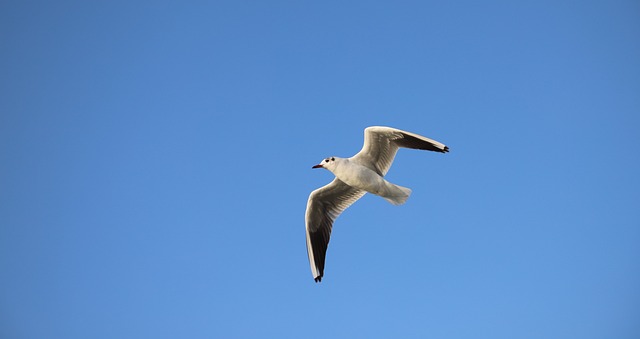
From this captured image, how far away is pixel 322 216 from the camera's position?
1051cm

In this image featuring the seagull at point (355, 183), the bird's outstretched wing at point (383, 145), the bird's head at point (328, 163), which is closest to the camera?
the bird's outstretched wing at point (383, 145)

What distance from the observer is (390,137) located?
923 cm

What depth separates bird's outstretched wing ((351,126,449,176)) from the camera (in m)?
8.95

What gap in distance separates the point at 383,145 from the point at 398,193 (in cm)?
91

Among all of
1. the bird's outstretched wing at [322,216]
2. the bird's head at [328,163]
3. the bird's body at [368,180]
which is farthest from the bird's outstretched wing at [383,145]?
the bird's outstretched wing at [322,216]

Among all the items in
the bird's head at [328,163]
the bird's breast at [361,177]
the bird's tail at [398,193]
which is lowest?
the bird's tail at [398,193]

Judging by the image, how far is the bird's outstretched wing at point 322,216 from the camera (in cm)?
1034

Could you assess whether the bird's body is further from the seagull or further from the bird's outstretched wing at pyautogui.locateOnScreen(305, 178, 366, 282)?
the bird's outstretched wing at pyautogui.locateOnScreen(305, 178, 366, 282)

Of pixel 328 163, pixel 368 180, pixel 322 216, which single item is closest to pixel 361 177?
pixel 368 180

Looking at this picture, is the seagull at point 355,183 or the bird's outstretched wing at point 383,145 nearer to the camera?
the bird's outstretched wing at point 383,145

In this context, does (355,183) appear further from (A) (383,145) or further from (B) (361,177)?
(A) (383,145)

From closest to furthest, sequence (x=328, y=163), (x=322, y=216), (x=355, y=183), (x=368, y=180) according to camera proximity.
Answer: (x=368, y=180), (x=355, y=183), (x=328, y=163), (x=322, y=216)

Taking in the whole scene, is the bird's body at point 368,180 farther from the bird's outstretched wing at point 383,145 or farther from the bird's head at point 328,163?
the bird's outstretched wing at point 383,145

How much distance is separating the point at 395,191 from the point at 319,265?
7.67ft
